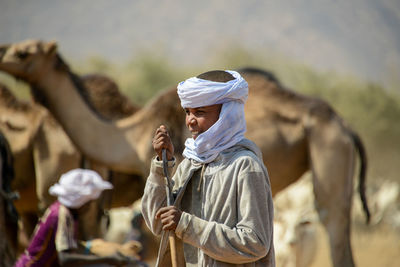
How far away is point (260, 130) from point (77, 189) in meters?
2.96

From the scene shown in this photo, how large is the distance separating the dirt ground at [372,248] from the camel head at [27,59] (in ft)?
15.9

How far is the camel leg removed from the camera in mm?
7512

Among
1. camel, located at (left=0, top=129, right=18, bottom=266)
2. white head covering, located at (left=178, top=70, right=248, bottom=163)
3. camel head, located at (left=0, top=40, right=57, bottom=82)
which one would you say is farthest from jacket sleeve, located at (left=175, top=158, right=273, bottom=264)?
camel head, located at (left=0, top=40, right=57, bottom=82)

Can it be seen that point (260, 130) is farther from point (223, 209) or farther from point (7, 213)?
point (223, 209)

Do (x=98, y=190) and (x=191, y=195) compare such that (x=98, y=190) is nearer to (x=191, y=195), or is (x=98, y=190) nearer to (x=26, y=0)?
(x=191, y=195)

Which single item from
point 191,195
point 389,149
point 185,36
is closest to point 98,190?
point 191,195

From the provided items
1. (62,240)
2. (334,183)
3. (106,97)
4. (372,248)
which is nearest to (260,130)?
(334,183)

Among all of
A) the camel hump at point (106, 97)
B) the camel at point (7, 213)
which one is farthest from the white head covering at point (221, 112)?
the camel hump at point (106, 97)

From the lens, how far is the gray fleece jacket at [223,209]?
9.26 feet

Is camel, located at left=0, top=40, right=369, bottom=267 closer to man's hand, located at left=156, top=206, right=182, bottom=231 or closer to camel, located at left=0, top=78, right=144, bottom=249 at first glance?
camel, located at left=0, top=78, right=144, bottom=249

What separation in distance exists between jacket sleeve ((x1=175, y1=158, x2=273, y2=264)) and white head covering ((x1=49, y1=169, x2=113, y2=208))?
236cm

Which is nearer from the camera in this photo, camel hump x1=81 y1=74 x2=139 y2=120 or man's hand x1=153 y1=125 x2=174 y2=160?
man's hand x1=153 y1=125 x2=174 y2=160

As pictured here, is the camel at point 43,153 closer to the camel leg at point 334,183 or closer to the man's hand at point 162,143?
the camel leg at point 334,183

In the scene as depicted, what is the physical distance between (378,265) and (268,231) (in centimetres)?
761
